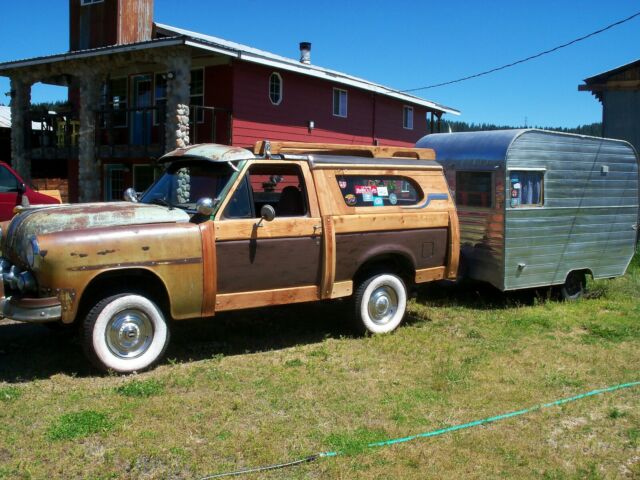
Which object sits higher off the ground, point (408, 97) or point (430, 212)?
point (408, 97)

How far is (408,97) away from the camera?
2347 centimetres

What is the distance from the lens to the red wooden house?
16.0 metres

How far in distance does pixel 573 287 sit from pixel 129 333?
22.8 feet

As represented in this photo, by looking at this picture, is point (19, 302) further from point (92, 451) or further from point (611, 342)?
Answer: point (611, 342)

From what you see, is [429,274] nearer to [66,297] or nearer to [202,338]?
[202,338]

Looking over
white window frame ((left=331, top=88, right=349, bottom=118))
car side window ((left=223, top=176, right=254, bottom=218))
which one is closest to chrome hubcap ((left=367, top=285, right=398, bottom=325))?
car side window ((left=223, top=176, right=254, bottom=218))

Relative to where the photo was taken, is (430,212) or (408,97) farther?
(408,97)

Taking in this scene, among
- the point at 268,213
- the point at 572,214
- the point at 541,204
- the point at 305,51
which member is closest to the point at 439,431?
the point at 268,213

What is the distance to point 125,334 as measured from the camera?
5590mm

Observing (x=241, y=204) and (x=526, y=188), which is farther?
(x=526, y=188)

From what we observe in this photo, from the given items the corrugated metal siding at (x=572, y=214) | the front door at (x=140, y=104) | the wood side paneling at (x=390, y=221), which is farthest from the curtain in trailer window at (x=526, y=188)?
the front door at (x=140, y=104)

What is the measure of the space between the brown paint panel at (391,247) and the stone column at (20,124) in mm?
15887

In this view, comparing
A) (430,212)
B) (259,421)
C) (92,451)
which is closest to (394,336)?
(430,212)

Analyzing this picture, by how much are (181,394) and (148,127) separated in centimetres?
1488
